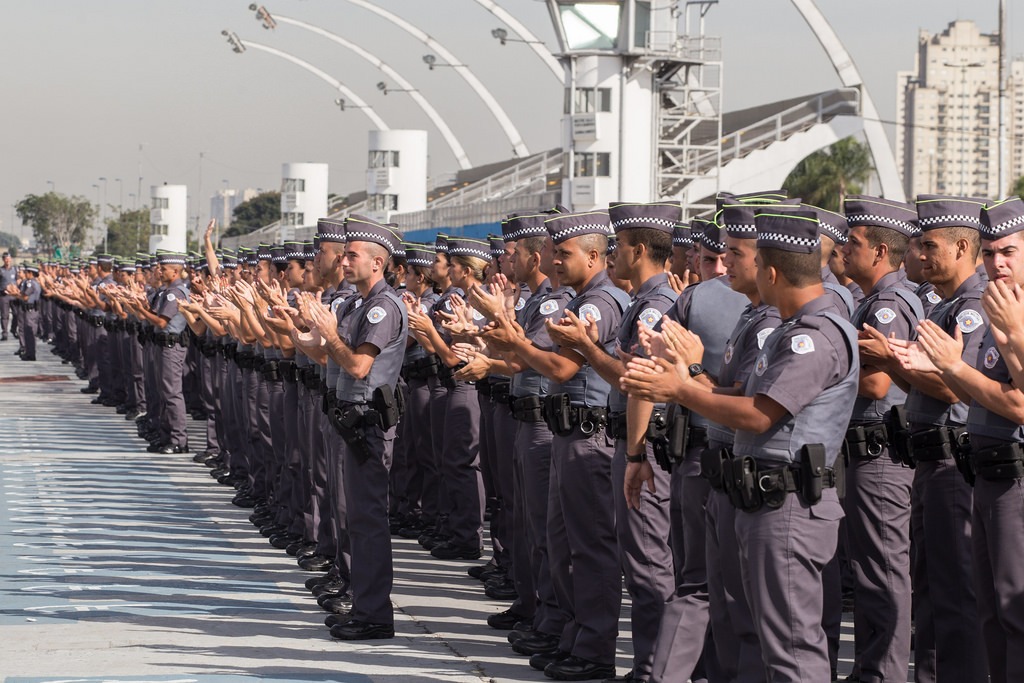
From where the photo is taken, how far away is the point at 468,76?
203 feet

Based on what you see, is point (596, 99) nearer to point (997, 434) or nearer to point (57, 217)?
point (997, 434)

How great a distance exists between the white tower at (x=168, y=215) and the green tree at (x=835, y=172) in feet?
154

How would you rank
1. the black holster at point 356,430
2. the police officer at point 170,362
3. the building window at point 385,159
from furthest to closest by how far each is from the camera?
the building window at point 385,159, the police officer at point 170,362, the black holster at point 356,430

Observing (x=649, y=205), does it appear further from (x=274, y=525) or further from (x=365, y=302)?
(x=274, y=525)

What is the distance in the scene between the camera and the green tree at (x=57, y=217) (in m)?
116

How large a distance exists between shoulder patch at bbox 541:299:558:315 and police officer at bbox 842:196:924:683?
1529mm

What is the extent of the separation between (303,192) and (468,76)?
24746mm

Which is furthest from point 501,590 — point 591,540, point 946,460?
point 946,460

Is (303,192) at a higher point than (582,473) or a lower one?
higher

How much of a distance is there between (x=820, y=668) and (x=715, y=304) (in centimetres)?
183

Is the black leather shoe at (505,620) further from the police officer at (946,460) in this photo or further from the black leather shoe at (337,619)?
the police officer at (946,460)

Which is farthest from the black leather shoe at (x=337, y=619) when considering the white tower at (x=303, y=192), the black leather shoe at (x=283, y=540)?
the white tower at (x=303, y=192)

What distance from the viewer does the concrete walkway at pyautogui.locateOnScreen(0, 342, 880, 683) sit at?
24.1 feet

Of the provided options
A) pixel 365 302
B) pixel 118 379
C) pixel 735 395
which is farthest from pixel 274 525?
pixel 118 379
